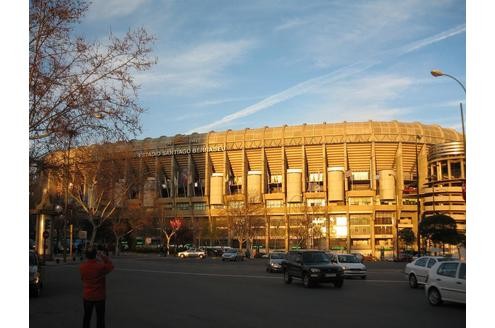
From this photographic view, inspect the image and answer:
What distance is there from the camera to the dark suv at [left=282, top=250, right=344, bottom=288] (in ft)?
69.0

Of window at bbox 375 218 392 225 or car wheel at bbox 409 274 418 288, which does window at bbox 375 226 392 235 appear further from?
car wheel at bbox 409 274 418 288

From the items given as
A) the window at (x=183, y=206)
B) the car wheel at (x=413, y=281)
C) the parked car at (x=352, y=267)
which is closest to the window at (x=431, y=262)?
the car wheel at (x=413, y=281)

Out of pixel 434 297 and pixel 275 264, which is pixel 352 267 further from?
pixel 434 297

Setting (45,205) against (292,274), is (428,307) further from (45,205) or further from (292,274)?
(45,205)

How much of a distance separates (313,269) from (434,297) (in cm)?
701

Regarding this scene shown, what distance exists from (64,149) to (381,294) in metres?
12.6

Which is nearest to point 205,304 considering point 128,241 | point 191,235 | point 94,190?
point 94,190

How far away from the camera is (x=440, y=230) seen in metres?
51.2

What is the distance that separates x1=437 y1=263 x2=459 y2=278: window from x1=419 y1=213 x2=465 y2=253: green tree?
3914 cm

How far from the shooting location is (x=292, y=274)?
23.2 m

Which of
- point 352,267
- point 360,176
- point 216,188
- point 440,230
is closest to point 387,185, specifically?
point 360,176

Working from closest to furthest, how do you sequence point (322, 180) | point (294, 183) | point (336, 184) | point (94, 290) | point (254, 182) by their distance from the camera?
point (94, 290) → point (336, 184) → point (294, 183) → point (322, 180) → point (254, 182)

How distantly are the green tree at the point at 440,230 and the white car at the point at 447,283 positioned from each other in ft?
128
